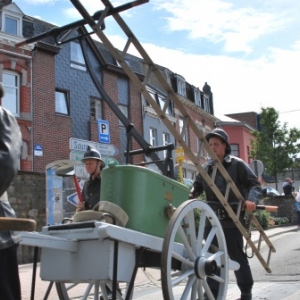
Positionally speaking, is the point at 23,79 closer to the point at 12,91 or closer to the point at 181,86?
the point at 12,91

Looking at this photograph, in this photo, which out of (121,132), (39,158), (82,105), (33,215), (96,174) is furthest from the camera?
(121,132)

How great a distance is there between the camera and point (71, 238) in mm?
3518

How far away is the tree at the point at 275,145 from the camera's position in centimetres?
3381

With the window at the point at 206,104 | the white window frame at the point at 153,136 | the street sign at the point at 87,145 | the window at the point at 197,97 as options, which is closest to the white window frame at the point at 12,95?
the street sign at the point at 87,145

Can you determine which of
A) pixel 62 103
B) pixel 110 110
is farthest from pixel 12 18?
pixel 110 110

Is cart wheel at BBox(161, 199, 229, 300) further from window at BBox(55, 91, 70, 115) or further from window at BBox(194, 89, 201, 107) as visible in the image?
window at BBox(194, 89, 201, 107)

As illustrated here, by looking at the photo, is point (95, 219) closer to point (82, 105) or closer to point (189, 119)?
point (189, 119)

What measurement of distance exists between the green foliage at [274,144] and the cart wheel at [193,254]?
30279mm

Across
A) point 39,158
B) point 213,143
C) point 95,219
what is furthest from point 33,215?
point 95,219

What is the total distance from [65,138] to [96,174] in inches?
669

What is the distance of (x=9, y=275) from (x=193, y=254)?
6.02ft

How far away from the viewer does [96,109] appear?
2523 centimetres

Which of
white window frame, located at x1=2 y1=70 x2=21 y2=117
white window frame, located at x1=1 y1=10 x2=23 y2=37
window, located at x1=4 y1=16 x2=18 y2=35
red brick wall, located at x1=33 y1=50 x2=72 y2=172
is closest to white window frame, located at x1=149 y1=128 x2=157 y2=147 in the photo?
red brick wall, located at x1=33 y1=50 x2=72 y2=172

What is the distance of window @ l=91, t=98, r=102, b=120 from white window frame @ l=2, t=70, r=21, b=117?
4.69m
